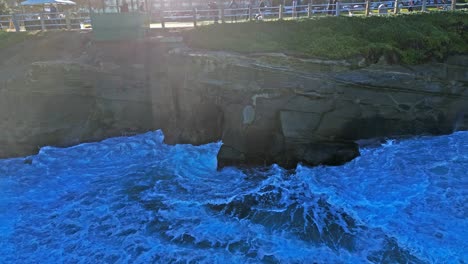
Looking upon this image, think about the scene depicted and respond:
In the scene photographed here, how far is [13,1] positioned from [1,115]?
39247 mm

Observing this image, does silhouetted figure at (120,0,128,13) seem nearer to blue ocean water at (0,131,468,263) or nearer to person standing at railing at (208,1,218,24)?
person standing at railing at (208,1,218,24)

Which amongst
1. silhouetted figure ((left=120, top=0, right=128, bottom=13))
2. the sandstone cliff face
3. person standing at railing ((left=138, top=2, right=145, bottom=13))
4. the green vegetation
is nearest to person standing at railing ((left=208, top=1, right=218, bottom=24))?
the green vegetation

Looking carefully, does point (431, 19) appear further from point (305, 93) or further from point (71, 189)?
point (71, 189)

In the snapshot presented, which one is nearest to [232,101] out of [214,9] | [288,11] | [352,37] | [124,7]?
[352,37]

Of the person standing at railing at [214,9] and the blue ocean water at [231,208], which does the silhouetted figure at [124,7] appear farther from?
the blue ocean water at [231,208]

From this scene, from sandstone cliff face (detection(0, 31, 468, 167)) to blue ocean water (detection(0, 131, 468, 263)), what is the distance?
82 centimetres

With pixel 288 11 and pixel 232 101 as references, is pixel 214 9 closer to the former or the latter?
pixel 288 11

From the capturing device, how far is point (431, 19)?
16.3 metres

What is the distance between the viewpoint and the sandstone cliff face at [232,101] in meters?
12.9

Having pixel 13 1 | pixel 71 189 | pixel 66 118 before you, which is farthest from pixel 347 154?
pixel 13 1

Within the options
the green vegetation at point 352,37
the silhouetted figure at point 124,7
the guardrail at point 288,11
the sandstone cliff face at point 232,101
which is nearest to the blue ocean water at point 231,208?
the sandstone cliff face at point 232,101

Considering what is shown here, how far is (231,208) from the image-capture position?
1020cm

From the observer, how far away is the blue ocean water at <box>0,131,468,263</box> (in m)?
8.50

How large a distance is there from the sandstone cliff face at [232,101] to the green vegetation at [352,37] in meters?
0.55
